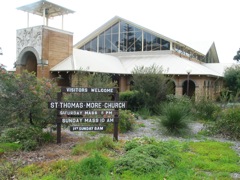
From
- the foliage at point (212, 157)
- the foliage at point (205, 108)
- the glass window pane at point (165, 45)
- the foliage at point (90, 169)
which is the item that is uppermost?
the glass window pane at point (165, 45)

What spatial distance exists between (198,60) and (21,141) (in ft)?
95.1

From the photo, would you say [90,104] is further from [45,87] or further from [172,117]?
[172,117]

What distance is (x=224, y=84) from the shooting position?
2752 centimetres

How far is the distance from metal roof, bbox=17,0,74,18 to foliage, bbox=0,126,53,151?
14508 mm

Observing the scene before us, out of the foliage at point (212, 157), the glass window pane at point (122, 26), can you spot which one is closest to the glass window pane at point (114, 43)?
the glass window pane at point (122, 26)

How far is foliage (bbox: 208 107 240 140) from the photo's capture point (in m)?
8.99

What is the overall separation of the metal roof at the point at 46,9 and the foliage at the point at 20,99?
46.3 ft

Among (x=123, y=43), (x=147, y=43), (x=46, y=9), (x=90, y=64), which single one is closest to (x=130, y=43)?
(x=123, y=43)

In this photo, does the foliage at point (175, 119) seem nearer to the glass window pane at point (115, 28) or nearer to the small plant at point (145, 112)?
the small plant at point (145, 112)

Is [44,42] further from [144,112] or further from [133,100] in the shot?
[144,112]

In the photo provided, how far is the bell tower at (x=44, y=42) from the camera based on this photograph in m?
20.0

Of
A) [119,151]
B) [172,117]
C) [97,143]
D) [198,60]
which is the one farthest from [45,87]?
[198,60]

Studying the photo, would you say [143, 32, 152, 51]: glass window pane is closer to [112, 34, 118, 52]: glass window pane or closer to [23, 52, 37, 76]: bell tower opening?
[112, 34, 118, 52]: glass window pane

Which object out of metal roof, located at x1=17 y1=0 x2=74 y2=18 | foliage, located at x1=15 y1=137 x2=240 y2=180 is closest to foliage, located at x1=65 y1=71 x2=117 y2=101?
foliage, located at x1=15 y1=137 x2=240 y2=180
